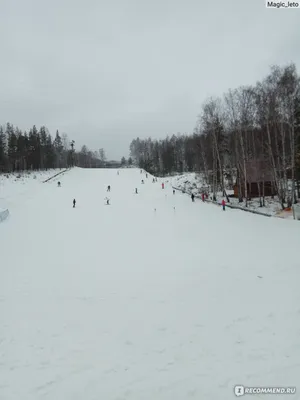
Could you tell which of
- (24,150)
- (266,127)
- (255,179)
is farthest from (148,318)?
(24,150)

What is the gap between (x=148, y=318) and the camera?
6027 millimetres

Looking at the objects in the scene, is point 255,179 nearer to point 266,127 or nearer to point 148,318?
point 266,127

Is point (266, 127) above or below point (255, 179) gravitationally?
above

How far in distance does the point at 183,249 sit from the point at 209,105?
22.5 meters

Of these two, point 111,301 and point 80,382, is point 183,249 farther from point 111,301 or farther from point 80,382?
point 80,382

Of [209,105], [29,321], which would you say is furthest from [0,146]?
[29,321]

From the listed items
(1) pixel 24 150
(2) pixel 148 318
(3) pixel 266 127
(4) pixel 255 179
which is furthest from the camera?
(1) pixel 24 150

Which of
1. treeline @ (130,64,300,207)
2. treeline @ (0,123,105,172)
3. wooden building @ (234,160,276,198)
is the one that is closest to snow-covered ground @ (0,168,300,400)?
treeline @ (130,64,300,207)

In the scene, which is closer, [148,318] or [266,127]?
[148,318]

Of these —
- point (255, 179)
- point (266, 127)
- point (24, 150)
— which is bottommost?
point (255, 179)

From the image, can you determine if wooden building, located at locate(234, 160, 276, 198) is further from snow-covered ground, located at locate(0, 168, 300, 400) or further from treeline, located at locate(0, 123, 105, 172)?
treeline, located at locate(0, 123, 105, 172)

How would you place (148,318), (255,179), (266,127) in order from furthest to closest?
(255,179) → (266,127) → (148,318)

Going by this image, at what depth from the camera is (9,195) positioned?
103 feet

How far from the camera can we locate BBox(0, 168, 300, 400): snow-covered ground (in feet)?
13.5
